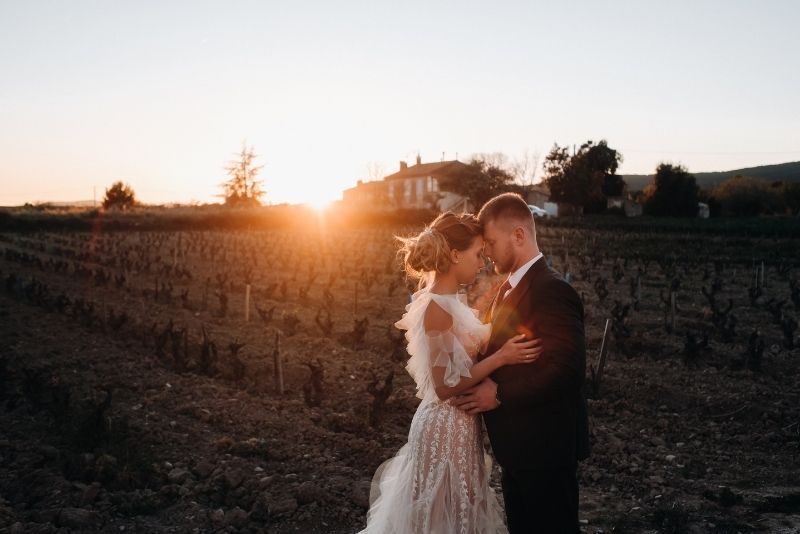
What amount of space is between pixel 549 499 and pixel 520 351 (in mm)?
701

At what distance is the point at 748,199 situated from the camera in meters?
48.2

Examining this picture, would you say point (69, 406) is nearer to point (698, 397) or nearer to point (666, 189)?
point (698, 397)

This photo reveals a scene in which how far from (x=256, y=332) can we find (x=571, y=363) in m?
8.97

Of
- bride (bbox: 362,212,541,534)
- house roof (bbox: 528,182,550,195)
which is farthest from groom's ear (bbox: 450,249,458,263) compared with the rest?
house roof (bbox: 528,182,550,195)

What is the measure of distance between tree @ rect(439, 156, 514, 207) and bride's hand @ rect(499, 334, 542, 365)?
43275mm

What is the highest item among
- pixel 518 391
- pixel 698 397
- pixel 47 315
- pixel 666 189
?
pixel 666 189

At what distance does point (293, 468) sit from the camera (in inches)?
226

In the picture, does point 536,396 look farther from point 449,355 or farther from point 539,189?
point 539,189

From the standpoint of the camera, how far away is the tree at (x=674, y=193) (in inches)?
1759

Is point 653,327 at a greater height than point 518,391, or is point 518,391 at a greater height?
point 518,391

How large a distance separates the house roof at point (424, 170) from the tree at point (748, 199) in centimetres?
2389

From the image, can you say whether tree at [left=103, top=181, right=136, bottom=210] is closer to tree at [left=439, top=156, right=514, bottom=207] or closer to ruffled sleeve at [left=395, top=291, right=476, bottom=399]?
tree at [left=439, top=156, right=514, bottom=207]

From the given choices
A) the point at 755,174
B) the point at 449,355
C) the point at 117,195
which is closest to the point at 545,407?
the point at 449,355

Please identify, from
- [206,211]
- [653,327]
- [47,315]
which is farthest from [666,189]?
[47,315]
